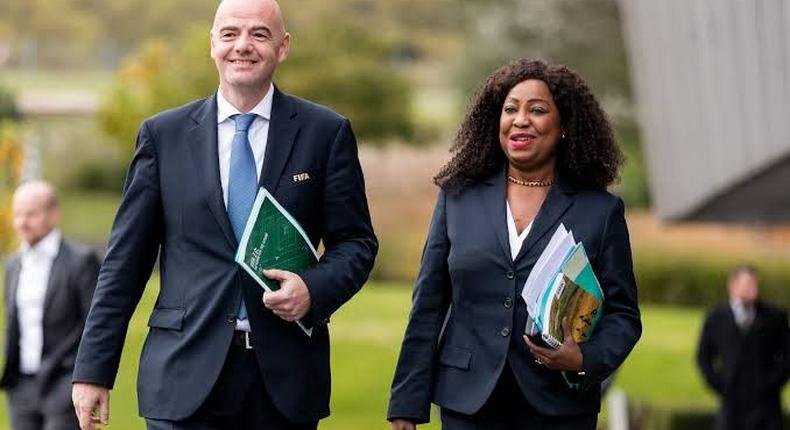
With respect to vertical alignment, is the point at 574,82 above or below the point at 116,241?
above

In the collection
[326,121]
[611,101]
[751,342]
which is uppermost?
[611,101]

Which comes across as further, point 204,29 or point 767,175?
point 204,29

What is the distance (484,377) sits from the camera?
667 cm

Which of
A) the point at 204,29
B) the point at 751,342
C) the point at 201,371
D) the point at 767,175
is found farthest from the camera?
the point at 204,29

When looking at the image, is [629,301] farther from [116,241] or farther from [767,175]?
[767,175]

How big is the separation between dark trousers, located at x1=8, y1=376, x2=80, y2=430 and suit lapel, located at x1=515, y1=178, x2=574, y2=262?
482 cm

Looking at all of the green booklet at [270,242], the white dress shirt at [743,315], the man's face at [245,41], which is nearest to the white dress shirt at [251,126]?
the man's face at [245,41]

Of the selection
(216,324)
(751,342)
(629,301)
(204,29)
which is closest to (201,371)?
(216,324)

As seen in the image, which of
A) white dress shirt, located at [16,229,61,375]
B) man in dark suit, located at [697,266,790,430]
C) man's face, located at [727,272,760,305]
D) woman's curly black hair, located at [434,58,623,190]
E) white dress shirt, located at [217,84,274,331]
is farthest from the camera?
man in dark suit, located at [697,266,790,430]

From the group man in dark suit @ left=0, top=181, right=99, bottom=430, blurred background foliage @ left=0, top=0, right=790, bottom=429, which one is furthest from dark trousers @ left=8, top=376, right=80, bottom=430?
blurred background foliage @ left=0, top=0, right=790, bottom=429

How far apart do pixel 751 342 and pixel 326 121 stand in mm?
10471

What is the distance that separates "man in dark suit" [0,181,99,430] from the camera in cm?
1099

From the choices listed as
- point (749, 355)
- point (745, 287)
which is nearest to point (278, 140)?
point (745, 287)

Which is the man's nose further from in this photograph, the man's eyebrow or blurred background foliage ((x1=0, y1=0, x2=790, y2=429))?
blurred background foliage ((x1=0, y1=0, x2=790, y2=429))
